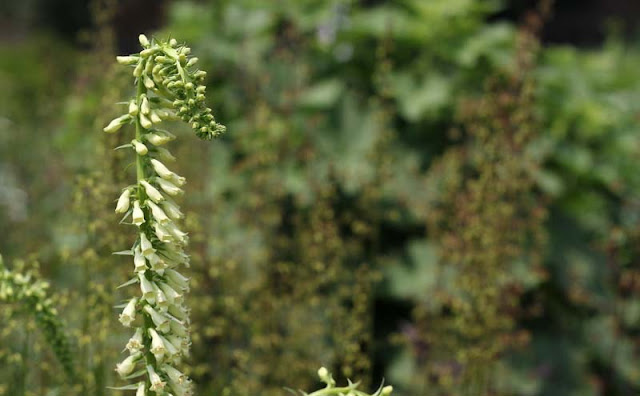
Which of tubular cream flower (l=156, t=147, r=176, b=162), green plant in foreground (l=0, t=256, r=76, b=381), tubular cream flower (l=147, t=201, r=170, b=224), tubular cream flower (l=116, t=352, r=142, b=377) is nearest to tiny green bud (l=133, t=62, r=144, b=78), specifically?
tubular cream flower (l=156, t=147, r=176, b=162)

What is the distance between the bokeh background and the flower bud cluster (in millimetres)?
1700

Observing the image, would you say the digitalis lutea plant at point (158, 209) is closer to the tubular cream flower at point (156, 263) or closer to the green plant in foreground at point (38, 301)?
the tubular cream flower at point (156, 263)

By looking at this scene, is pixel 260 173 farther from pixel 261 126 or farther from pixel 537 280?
pixel 537 280

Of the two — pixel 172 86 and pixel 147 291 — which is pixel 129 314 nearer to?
pixel 147 291

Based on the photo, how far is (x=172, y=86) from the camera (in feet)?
6.31

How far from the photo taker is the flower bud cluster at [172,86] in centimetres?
191

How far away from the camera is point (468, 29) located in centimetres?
624

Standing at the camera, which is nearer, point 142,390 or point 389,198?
point 142,390

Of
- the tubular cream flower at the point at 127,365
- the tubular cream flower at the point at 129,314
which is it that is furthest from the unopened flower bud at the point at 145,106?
the tubular cream flower at the point at 127,365

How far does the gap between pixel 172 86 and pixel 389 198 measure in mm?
3847

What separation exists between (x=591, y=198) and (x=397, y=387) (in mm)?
2054

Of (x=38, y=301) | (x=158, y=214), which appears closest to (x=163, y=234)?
(x=158, y=214)

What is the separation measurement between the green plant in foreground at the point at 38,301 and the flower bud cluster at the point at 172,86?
71cm

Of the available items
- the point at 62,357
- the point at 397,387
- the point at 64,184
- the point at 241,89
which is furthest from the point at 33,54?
the point at 62,357
